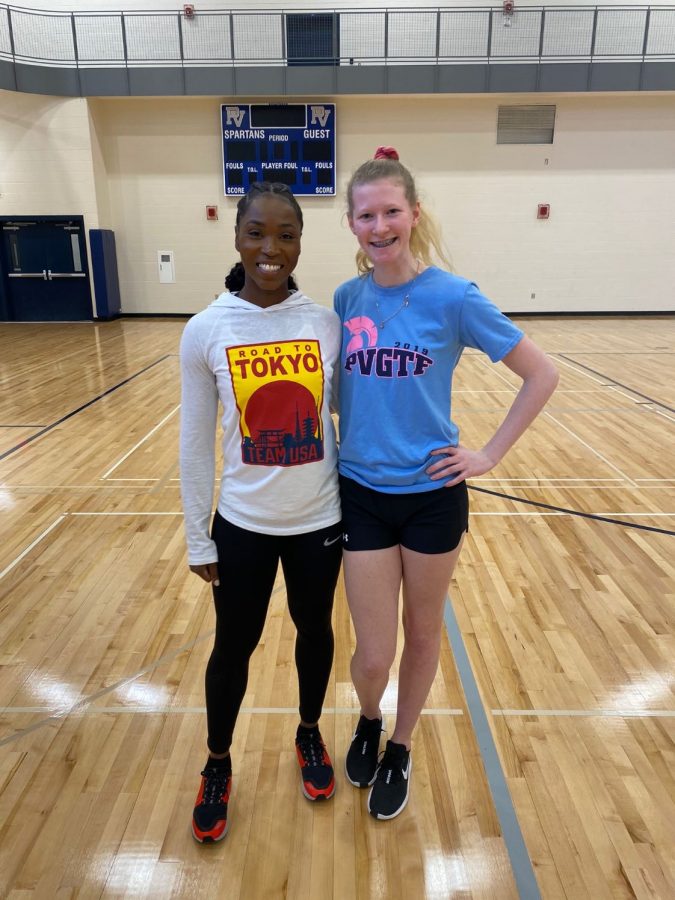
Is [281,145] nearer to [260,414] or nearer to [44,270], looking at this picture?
[44,270]

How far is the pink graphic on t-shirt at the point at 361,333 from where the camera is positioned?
5.02 ft

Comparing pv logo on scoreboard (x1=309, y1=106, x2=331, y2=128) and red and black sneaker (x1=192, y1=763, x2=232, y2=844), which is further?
pv logo on scoreboard (x1=309, y1=106, x2=331, y2=128)

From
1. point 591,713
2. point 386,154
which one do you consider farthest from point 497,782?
point 386,154

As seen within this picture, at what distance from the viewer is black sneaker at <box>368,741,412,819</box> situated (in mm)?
1821

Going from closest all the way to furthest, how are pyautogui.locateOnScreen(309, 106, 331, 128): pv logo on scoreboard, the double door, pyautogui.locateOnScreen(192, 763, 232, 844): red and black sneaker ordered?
pyautogui.locateOnScreen(192, 763, 232, 844): red and black sneaker < pyautogui.locateOnScreen(309, 106, 331, 128): pv logo on scoreboard < the double door

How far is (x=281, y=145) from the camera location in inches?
499

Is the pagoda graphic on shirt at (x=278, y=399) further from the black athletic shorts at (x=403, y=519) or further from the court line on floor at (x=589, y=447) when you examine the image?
the court line on floor at (x=589, y=447)

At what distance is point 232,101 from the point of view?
12.6 metres

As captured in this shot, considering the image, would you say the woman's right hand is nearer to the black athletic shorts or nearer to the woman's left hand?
the black athletic shorts

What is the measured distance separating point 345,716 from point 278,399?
1318mm

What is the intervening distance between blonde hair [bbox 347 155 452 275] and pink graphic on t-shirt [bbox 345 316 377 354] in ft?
0.49

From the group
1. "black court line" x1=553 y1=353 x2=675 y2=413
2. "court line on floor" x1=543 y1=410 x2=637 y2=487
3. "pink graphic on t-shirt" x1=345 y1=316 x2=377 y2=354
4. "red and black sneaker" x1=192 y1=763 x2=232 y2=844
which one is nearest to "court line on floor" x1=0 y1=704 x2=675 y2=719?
"red and black sneaker" x1=192 y1=763 x2=232 y2=844


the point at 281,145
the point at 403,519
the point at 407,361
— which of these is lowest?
the point at 403,519

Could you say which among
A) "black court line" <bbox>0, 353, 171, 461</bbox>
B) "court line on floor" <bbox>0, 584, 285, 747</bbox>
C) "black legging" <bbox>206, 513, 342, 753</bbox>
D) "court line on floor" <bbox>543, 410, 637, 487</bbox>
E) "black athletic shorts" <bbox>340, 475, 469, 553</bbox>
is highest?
"black athletic shorts" <bbox>340, 475, 469, 553</bbox>
